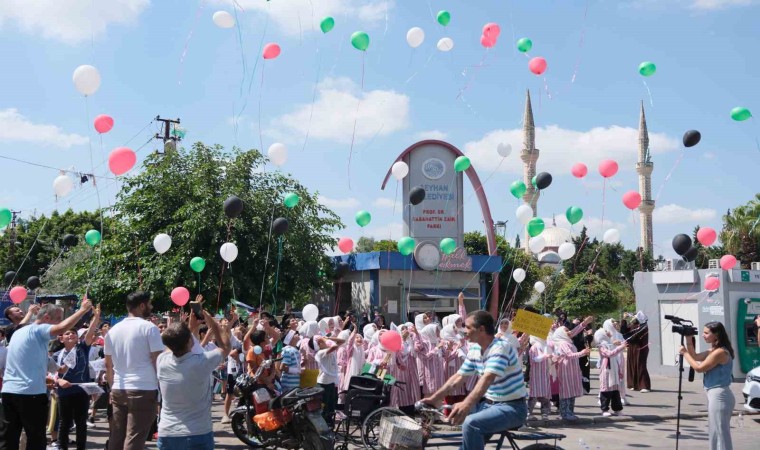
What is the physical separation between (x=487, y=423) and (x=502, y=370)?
417 millimetres

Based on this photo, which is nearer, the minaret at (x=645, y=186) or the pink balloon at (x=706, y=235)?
the pink balloon at (x=706, y=235)

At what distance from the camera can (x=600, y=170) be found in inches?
544

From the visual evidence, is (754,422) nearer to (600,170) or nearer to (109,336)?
(600,170)

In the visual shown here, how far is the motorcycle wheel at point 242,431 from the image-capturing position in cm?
967

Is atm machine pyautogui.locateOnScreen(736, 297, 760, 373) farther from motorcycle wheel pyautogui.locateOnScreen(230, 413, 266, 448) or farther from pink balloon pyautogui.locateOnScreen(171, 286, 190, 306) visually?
pink balloon pyautogui.locateOnScreen(171, 286, 190, 306)

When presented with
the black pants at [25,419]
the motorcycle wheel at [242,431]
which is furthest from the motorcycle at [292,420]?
the black pants at [25,419]

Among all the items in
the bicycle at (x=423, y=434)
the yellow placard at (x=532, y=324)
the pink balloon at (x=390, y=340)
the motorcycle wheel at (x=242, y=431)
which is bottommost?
the motorcycle wheel at (x=242, y=431)

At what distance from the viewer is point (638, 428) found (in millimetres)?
11969

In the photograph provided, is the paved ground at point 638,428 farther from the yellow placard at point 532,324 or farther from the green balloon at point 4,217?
the green balloon at point 4,217

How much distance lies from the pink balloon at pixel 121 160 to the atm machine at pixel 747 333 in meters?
16.1

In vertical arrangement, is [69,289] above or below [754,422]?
above

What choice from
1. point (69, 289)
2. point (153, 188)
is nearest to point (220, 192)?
point (153, 188)

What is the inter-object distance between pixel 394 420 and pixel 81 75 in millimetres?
6861

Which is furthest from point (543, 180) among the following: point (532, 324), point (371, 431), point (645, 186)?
point (645, 186)
